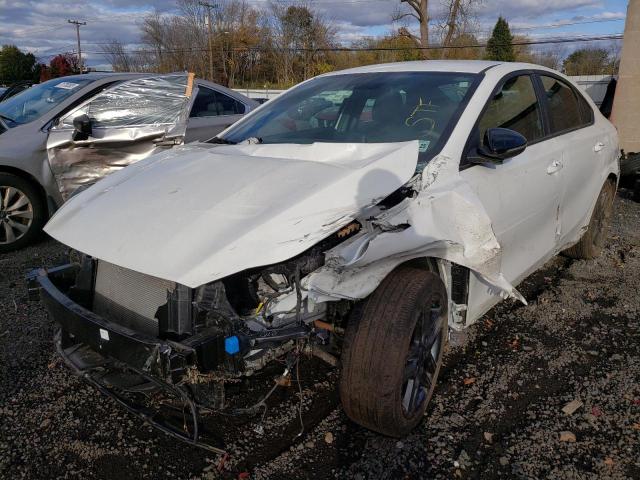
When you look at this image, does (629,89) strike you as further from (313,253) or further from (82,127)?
(313,253)

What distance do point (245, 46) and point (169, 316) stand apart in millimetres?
41976

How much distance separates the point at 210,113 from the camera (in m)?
6.59

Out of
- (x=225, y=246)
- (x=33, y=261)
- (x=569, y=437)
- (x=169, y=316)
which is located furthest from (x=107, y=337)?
(x=33, y=261)

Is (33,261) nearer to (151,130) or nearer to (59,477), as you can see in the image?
(151,130)

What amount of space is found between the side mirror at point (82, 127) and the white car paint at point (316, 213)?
2.47 metres

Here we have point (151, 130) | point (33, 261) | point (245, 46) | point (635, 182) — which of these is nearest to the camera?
point (33, 261)

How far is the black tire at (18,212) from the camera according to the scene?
536 centimetres

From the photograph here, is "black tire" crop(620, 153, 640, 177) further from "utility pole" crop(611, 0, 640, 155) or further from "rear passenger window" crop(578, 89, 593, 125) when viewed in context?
"rear passenger window" crop(578, 89, 593, 125)

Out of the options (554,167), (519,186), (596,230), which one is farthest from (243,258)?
(596,230)

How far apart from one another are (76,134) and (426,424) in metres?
4.53

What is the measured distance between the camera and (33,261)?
203 inches

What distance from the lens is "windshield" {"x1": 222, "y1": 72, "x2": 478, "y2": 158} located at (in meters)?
3.07

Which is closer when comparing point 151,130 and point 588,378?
point 588,378

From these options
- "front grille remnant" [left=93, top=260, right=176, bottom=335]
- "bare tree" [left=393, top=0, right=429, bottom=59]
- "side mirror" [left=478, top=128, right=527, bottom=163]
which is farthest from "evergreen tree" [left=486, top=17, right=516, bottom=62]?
"front grille remnant" [left=93, top=260, right=176, bottom=335]
